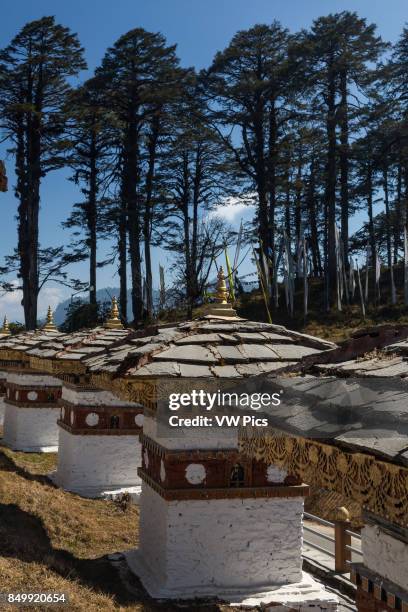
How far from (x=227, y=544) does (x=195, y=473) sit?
2.93 ft

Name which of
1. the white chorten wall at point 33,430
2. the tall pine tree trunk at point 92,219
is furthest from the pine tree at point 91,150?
the white chorten wall at point 33,430

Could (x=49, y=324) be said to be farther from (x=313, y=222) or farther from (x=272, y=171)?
(x=313, y=222)

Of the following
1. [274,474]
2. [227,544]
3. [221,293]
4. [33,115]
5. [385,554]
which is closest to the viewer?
[385,554]

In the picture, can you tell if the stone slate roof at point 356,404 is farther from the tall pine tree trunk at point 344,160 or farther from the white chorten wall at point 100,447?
the tall pine tree trunk at point 344,160

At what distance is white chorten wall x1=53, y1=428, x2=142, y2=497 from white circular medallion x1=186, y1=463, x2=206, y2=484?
5.39 metres

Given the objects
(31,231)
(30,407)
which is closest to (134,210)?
(31,231)

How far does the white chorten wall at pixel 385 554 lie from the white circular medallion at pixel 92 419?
862 cm

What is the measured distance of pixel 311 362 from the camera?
5969mm

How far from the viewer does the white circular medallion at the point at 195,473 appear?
7.19 meters

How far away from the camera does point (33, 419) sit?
16.9 meters

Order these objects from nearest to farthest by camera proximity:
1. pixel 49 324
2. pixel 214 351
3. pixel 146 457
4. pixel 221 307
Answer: pixel 214 351
pixel 146 457
pixel 221 307
pixel 49 324

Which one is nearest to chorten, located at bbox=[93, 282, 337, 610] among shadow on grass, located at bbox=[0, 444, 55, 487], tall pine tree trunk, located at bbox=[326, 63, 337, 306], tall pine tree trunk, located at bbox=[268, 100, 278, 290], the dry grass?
the dry grass

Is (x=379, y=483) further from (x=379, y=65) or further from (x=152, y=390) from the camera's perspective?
(x=379, y=65)

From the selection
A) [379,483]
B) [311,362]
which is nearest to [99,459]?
[311,362]
